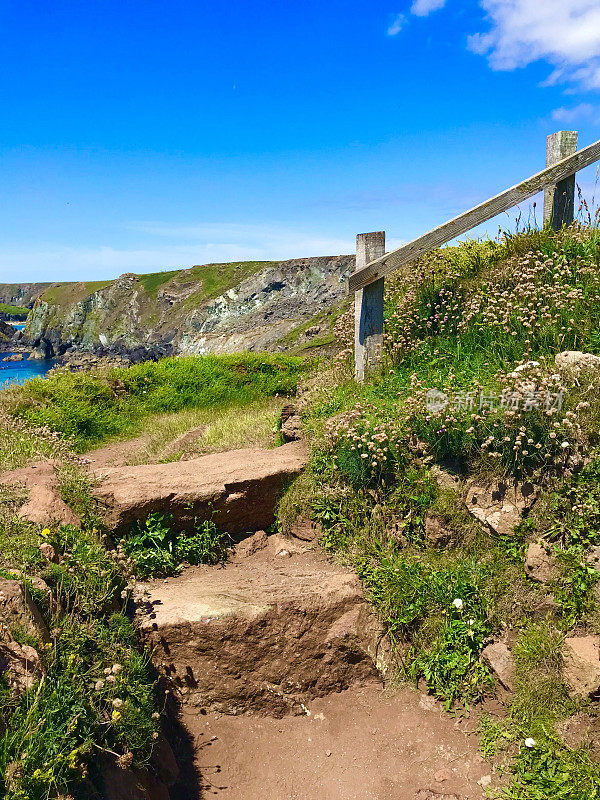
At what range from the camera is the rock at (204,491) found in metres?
5.43

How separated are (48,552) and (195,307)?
9855 cm

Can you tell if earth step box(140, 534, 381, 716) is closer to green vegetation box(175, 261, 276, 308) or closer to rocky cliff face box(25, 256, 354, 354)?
rocky cliff face box(25, 256, 354, 354)

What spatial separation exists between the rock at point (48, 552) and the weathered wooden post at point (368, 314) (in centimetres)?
425

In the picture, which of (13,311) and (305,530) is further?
(13,311)

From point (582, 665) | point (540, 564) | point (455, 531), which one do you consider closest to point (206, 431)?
point (455, 531)

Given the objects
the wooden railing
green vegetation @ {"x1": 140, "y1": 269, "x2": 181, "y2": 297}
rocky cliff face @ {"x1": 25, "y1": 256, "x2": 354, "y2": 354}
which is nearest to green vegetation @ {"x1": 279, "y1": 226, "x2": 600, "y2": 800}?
the wooden railing

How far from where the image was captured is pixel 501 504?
483 centimetres

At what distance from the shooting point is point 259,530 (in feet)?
19.6

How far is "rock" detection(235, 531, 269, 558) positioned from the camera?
18.9ft

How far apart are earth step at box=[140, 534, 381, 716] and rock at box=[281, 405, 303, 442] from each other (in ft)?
7.89

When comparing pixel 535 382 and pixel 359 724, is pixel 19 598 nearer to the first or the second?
pixel 359 724

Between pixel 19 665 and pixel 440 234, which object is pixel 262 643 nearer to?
pixel 19 665

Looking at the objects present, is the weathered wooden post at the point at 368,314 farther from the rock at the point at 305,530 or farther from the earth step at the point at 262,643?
the earth step at the point at 262,643

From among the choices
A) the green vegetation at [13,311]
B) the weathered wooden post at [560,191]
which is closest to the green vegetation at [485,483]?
the weathered wooden post at [560,191]
